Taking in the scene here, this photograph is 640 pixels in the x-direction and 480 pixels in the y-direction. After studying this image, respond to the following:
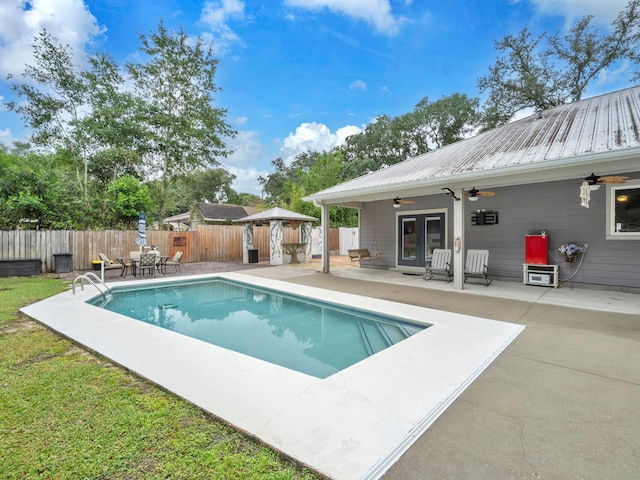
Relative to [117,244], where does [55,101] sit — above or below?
above

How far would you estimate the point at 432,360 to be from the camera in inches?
135

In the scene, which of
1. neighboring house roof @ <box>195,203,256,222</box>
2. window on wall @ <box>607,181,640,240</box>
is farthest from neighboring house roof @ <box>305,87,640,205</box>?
neighboring house roof @ <box>195,203,256,222</box>

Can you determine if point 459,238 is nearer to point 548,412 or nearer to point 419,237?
point 419,237

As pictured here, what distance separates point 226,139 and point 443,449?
1966cm

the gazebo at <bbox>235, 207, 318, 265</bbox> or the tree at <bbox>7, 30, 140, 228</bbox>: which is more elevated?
the tree at <bbox>7, 30, 140, 228</bbox>

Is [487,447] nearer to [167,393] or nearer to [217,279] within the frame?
[167,393]

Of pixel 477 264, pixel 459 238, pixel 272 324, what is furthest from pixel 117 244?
pixel 477 264

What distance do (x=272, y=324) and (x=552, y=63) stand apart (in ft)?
72.5

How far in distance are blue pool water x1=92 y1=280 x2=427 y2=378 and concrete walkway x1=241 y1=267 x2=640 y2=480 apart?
1634 millimetres

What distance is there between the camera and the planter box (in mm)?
9867

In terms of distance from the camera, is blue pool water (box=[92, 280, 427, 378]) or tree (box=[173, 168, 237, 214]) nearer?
blue pool water (box=[92, 280, 427, 378])

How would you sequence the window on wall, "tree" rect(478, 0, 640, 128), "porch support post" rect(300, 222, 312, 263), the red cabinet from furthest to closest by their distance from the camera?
"tree" rect(478, 0, 640, 128)
"porch support post" rect(300, 222, 312, 263)
the red cabinet
the window on wall

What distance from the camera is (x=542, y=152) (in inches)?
251

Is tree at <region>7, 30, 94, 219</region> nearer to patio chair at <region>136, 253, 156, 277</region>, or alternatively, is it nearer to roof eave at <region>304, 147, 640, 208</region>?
patio chair at <region>136, 253, 156, 277</region>
